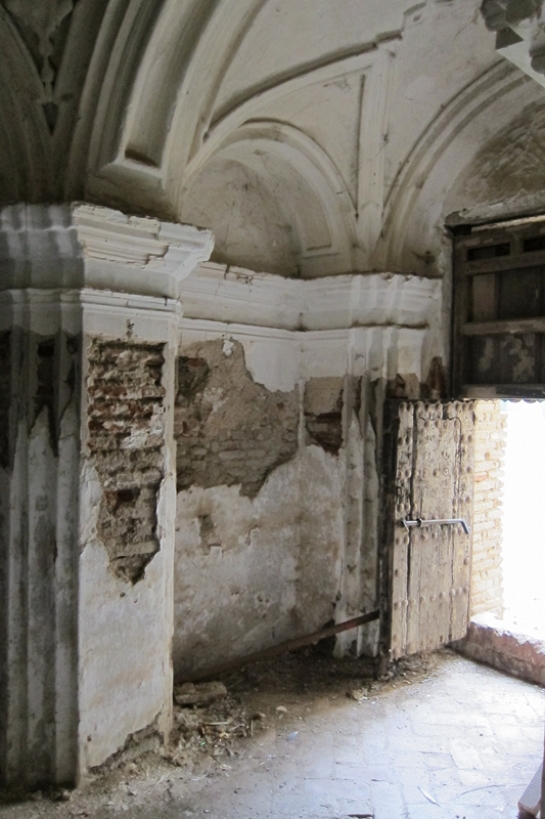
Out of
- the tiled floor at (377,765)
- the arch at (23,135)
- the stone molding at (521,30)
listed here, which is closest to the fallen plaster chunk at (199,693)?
the tiled floor at (377,765)

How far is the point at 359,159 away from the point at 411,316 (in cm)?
117

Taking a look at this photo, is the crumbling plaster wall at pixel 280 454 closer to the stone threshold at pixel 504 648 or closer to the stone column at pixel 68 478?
the stone threshold at pixel 504 648

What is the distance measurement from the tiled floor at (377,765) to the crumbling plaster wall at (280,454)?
643 millimetres

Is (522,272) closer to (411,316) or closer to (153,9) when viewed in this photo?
(411,316)

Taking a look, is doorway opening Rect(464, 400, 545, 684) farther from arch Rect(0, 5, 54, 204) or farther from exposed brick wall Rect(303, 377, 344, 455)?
arch Rect(0, 5, 54, 204)

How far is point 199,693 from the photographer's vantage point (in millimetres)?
3980

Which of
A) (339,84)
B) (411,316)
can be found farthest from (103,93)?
(411,316)

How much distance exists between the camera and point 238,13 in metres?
2.98

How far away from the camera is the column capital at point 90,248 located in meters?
2.82

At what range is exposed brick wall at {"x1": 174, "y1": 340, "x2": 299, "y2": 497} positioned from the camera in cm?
423

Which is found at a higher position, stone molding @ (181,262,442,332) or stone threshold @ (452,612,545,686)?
stone molding @ (181,262,442,332)

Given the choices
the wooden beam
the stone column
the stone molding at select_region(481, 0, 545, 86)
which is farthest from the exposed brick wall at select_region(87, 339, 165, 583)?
the stone molding at select_region(481, 0, 545, 86)

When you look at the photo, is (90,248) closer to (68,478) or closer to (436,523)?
(68,478)

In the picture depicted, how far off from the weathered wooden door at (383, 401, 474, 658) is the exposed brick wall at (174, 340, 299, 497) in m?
0.85
